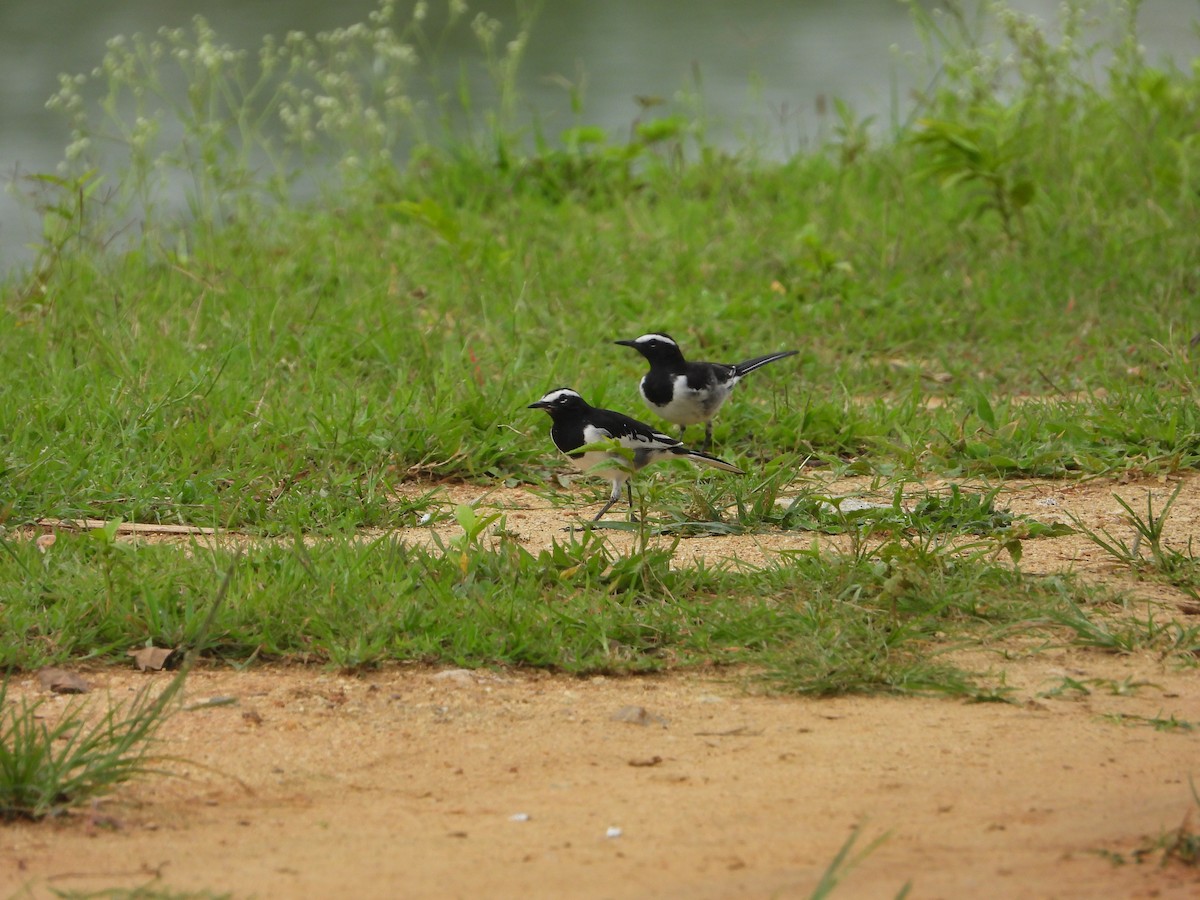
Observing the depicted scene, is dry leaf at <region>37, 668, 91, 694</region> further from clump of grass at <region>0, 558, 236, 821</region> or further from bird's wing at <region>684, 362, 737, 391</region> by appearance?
bird's wing at <region>684, 362, 737, 391</region>

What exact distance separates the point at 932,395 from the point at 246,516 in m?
3.22

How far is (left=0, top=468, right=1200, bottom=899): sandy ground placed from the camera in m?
2.61

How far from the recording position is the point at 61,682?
357cm

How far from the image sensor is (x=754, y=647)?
153 inches

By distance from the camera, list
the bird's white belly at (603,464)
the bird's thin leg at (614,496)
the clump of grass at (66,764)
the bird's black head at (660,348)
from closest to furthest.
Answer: the clump of grass at (66,764), the bird's white belly at (603,464), the bird's thin leg at (614,496), the bird's black head at (660,348)

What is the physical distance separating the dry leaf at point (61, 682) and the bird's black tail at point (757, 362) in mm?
3259

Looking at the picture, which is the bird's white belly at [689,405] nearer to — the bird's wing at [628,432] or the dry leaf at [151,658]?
the bird's wing at [628,432]

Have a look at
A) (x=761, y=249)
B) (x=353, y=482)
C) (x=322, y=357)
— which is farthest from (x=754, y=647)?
(x=761, y=249)

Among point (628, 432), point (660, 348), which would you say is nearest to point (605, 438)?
point (628, 432)

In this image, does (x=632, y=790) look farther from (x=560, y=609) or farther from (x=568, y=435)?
(x=568, y=435)

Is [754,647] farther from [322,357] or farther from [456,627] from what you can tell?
[322,357]

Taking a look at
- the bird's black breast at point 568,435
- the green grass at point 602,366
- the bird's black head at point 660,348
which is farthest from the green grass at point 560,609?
the bird's black head at point 660,348

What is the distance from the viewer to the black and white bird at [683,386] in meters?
5.76

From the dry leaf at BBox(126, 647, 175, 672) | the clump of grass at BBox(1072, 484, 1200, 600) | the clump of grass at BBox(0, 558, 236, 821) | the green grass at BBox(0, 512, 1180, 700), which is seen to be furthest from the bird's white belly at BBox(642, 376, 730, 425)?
the clump of grass at BBox(0, 558, 236, 821)
